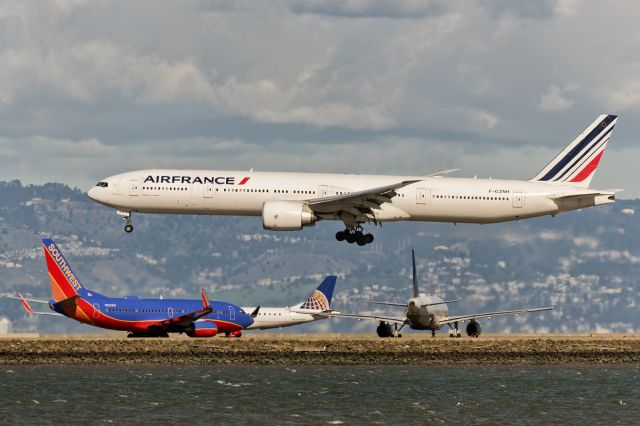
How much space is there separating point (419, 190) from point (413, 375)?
44.0ft

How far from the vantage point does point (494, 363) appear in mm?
101688

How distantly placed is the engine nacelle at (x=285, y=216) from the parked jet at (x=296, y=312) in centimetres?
3207

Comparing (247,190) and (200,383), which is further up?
(247,190)

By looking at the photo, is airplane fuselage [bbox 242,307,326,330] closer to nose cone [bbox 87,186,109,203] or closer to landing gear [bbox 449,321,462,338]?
landing gear [bbox 449,321,462,338]

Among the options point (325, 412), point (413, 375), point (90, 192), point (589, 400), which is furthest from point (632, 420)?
point (90, 192)

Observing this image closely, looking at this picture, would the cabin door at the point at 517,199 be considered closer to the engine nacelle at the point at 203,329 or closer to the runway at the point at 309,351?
the runway at the point at 309,351

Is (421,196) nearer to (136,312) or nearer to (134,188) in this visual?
(134,188)

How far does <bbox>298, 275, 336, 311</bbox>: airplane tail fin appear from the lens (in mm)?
133375

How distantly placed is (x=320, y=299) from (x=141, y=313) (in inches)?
1138

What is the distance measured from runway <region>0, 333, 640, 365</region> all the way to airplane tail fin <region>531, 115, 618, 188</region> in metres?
15.0

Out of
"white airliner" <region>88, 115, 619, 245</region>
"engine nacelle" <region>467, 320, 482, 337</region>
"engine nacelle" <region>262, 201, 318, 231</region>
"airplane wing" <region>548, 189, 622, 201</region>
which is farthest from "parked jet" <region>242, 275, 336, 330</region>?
"airplane wing" <region>548, 189, 622, 201</region>

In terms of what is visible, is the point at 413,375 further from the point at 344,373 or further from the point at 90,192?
Result: the point at 90,192

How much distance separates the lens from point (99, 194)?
92.4 m

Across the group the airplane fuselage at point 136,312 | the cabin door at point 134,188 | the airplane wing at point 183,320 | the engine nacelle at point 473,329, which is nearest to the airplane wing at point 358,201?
the cabin door at point 134,188
